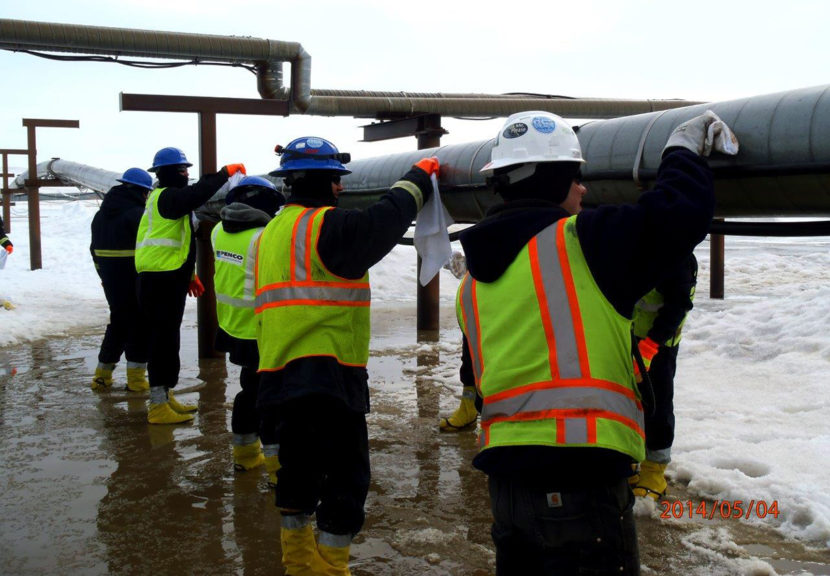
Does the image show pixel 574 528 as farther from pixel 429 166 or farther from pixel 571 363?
pixel 429 166

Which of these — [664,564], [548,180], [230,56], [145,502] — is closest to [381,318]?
[230,56]

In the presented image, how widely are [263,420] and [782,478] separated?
2.93 metres

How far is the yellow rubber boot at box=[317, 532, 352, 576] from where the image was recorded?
3.38m

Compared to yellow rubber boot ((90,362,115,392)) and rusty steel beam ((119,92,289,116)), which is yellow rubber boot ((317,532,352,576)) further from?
rusty steel beam ((119,92,289,116))

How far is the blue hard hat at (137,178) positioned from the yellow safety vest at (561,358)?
19.4 feet

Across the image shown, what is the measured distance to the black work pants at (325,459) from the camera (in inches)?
133

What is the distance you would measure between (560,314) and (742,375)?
5974mm

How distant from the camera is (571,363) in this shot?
2.06m

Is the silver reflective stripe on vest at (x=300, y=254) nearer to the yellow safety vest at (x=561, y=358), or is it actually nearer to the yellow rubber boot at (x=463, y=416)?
the yellow safety vest at (x=561, y=358)

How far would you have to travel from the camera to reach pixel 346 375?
344cm

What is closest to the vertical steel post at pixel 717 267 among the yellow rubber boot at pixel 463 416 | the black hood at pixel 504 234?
the yellow rubber boot at pixel 463 416

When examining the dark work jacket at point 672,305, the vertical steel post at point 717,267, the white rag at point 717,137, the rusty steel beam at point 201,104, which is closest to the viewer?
the white rag at point 717,137

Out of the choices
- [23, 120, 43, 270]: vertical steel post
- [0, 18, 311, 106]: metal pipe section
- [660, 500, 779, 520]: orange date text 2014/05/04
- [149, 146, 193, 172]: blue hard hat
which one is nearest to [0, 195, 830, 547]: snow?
[660, 500, 779, 520]: orange date text 2014/05/04

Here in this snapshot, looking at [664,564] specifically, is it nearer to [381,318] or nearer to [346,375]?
[346,375]
